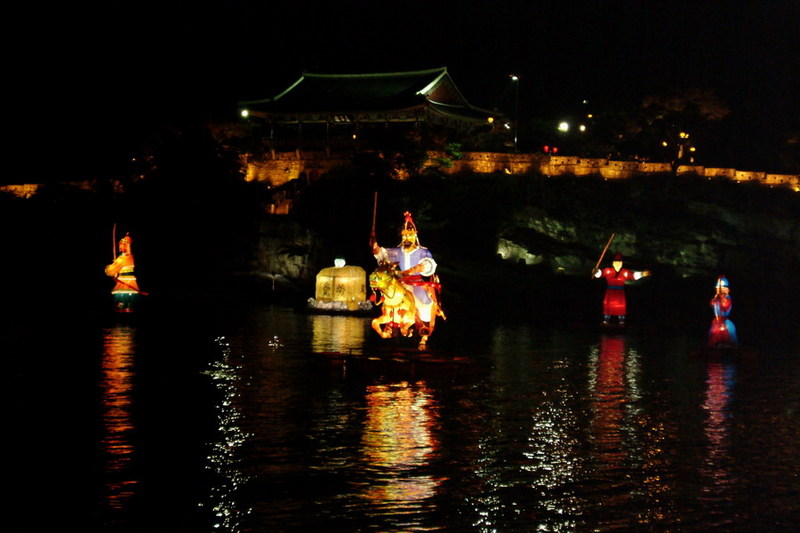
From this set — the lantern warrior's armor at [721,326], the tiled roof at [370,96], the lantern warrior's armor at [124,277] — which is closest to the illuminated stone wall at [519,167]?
the tiled roof at [370,96]

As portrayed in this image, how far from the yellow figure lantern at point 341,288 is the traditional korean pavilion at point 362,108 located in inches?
842

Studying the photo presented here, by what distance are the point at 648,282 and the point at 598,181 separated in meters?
13.8

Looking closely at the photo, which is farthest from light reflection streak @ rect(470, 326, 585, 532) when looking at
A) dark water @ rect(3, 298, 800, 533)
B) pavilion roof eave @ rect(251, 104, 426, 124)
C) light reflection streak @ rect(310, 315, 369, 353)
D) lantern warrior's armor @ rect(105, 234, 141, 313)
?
pavilion roof eave @ rect(251, 104, 426, 124)

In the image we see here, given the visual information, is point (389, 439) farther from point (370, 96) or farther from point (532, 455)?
point (370, 96)

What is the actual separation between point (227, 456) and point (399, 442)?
2.17 metres

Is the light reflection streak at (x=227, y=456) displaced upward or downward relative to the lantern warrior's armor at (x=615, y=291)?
downward

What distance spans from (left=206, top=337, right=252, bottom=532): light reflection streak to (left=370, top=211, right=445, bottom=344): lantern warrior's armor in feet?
11.8

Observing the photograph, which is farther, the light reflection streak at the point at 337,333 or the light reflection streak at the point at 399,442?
the light reflection streak at the point at 337,333

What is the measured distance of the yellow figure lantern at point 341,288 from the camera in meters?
31.9

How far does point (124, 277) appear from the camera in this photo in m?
26.7

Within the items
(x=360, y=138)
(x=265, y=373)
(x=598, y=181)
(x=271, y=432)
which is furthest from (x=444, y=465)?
(x=598, y=181)

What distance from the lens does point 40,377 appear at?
1540 cm

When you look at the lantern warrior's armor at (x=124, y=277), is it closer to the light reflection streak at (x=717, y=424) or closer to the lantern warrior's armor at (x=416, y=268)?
the lantern warrior's armor at (x=416, y=268)

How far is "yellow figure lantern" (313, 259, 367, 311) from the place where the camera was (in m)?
31.9
